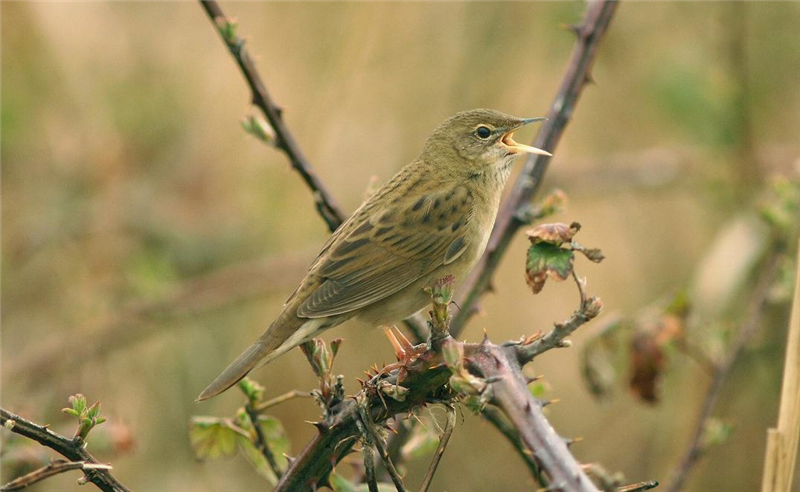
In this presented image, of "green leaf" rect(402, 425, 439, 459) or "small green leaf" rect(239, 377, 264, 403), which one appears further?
"green leaf" rect(402, 425, 439, 459)

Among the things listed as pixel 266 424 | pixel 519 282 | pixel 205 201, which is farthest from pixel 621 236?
pixel 266 424

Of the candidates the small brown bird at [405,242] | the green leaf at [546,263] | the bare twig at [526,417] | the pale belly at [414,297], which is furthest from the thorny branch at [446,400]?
the pale belly at [414,297]

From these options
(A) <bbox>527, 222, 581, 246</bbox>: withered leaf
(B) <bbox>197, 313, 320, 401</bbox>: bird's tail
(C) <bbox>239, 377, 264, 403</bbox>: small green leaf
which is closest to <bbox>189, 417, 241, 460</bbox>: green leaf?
(C) <bbox>239, 377, 264, 403</bbox>: small green leaf

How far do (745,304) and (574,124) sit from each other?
5.78ft

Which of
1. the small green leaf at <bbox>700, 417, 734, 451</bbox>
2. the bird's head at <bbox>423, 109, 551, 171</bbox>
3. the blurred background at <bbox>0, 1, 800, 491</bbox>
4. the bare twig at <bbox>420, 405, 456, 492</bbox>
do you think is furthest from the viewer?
the blurred background at <bbox>0, 1, 800, 491</bbox>

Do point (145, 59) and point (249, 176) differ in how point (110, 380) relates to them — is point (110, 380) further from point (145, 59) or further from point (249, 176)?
point (145, 59)

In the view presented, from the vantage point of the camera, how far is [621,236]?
20.2 feet

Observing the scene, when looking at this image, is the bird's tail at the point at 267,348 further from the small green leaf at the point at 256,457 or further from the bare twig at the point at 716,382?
the bare twig at the point at 716,382

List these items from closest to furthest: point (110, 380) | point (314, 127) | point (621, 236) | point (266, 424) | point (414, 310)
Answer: point (266, 424) → point (414, 310) → point (110, 380) → point (314, 127) → point (621, 236)

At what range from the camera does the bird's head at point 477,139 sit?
426cm

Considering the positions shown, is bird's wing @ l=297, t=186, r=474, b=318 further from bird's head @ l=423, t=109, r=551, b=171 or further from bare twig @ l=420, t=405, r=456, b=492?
bare twig @ l=420, t=405, r=456, b=492

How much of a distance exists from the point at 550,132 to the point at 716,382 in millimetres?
1142

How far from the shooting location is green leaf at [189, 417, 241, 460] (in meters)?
2.53

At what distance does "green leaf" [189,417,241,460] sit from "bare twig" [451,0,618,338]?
3.43ft
